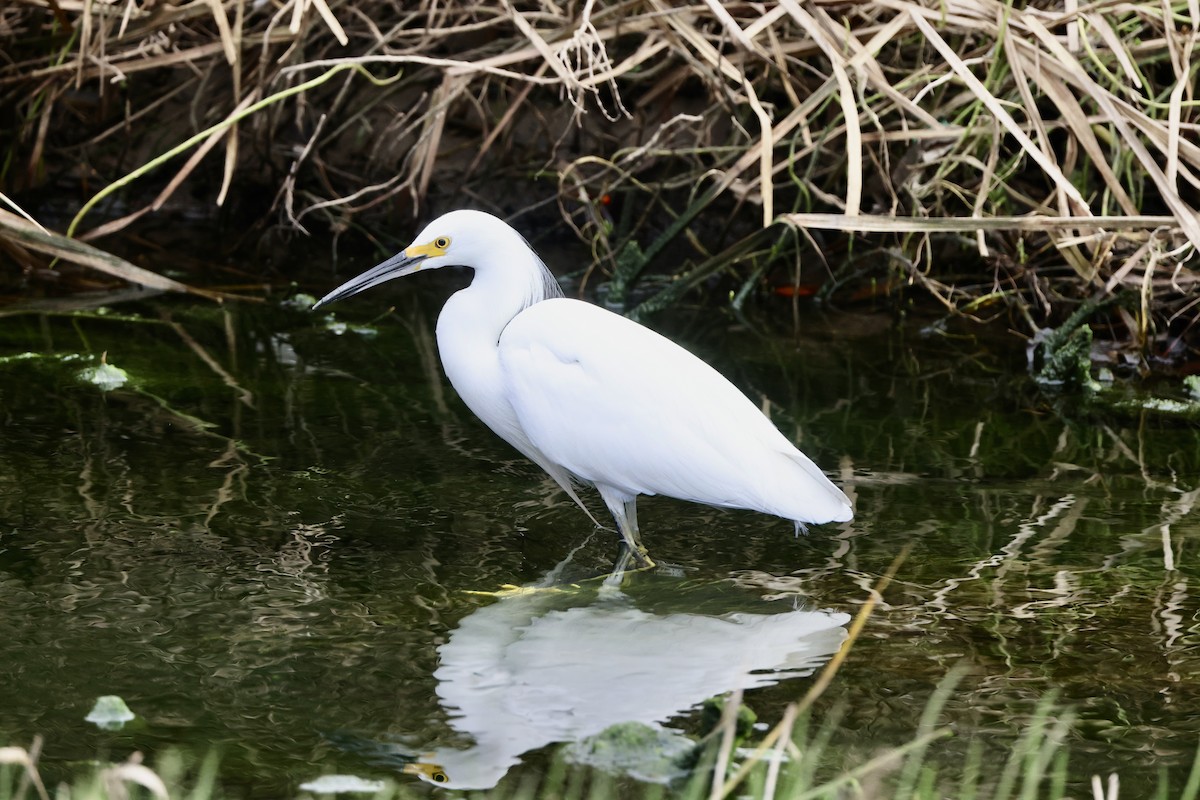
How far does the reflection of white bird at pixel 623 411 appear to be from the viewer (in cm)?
325

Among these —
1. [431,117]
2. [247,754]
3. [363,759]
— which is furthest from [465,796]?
[431,117]

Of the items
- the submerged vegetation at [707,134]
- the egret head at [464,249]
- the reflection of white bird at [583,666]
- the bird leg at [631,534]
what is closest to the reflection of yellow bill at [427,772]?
the reflection of white bird at [583,666]

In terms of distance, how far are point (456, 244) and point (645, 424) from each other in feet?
2.20

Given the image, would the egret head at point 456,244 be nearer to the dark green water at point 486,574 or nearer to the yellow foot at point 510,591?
the dark green water at point 486,574

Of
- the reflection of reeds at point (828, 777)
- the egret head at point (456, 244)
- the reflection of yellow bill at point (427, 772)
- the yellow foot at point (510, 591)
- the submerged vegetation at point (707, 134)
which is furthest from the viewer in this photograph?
the submerged vegetation at point (707, 134)

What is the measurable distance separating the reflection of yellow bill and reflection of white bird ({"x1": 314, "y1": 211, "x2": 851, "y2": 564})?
1.08m

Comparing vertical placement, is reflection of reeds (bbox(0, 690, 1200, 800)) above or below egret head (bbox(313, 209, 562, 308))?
below

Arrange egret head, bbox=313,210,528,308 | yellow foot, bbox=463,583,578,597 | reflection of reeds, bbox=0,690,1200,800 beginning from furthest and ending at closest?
egret head, bbox=313,210,528,308
yellow foot, bbox=463,583,578,597
reflection of reeds, bbox=0,690,1200,800

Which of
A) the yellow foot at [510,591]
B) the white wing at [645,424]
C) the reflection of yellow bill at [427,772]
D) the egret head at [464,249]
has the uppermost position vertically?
the egret head at [464,249]

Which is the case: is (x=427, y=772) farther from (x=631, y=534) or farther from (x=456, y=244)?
(x=456, y=244)

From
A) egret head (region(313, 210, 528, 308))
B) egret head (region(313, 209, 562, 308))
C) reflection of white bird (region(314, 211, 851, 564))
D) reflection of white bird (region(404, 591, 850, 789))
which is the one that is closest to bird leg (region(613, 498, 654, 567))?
reflection of white bird (region(314, 211, 851, 564))

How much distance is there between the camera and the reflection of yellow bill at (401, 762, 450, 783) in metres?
2.30

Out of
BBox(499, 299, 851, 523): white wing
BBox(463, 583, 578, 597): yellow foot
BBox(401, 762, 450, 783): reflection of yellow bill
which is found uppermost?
BBox(499, 299, 851, 523): white wing

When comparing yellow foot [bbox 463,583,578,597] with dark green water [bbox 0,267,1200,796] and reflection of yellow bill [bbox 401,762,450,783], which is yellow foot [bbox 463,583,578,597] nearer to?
dark green water [bbox 0,267,1200,796]
